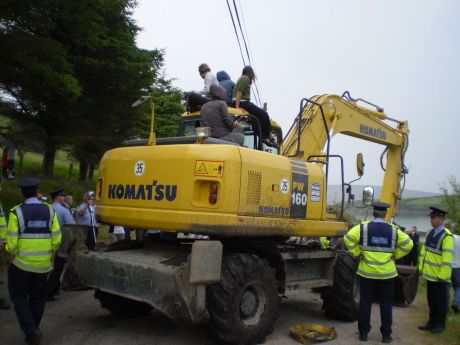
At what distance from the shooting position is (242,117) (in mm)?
7211

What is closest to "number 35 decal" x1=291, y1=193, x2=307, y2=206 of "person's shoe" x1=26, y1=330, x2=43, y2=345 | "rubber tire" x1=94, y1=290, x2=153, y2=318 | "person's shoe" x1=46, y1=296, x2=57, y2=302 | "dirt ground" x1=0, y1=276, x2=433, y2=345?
"dirt ground" x1=0, y1=276, x2=433, y2=345

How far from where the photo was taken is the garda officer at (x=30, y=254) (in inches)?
216

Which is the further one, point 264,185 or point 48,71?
point 48,71

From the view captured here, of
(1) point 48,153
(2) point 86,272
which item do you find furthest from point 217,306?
(1) point 48,153

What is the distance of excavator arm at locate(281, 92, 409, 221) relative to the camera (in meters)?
8.16

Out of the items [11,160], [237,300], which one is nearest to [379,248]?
[237,300]

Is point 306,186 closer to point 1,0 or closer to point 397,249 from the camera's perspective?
point 397,249

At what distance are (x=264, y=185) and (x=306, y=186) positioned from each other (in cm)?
99

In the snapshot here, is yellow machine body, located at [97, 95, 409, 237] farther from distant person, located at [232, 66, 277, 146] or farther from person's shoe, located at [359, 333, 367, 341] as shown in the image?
person's shoe, located at [359, 333, 367, 341]

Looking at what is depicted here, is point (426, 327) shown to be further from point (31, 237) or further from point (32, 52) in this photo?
point (32, 52)

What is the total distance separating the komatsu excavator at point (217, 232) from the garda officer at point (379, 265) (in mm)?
775

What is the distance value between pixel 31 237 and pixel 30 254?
0.19m

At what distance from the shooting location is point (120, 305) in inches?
281

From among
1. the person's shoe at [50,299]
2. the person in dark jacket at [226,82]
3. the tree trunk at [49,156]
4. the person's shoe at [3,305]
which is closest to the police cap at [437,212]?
the person in dark jacket at [226,82]
